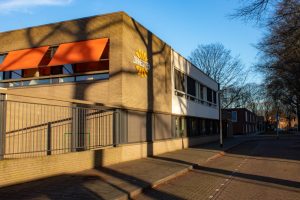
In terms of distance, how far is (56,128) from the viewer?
15.3 metres

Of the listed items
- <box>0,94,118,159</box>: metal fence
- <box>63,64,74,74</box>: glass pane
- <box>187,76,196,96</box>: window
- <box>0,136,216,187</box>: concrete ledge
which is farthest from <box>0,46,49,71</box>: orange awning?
<box>187,76,196,96</box>: window

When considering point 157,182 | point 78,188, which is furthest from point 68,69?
point 78,188

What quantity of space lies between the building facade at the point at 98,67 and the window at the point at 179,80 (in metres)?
3.46

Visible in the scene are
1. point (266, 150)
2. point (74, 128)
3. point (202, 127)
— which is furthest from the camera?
point (202, 127)

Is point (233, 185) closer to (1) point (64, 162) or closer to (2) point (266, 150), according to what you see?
(1) point (64, 162)

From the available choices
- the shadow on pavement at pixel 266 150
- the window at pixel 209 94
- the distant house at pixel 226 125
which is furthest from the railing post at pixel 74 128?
the distant house at pixel 226 125

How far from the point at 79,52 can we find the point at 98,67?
1.12m

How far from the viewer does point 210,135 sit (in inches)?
1522

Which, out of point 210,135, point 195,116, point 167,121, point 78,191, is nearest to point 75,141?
point 78,191

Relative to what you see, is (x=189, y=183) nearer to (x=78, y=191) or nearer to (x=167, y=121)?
(x=78, y=191)

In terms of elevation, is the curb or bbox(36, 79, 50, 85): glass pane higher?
bbox(36, 79, 50, 85): glass pane

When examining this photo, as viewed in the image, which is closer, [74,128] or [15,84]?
[74,128]

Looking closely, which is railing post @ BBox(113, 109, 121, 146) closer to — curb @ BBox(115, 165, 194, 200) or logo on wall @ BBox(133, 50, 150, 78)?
curb @ BBox(115, 165, 194, 200)

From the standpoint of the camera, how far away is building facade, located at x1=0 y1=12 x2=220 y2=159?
18.0 metres
